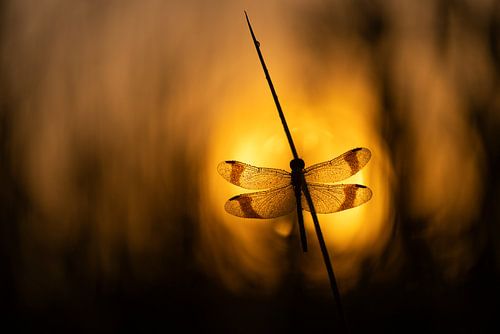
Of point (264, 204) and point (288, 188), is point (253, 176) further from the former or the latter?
point (264, 204)

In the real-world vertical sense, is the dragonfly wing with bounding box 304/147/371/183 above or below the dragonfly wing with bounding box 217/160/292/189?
below

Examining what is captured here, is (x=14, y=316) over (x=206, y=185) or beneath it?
beneath

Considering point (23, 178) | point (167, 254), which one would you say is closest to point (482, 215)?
point (167, 254)

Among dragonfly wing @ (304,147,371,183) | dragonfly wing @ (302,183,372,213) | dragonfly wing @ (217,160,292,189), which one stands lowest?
dragonfly wing @ (302,183,372,213)

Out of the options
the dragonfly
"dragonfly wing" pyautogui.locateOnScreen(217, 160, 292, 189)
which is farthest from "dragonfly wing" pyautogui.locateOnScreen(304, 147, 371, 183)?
"dragonfly wing" pyautogui.locateOnScreen(217, 160, 292, 189)

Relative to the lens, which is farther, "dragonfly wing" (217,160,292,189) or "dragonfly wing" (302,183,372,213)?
"dragonfly wing" (217,160,292,189)

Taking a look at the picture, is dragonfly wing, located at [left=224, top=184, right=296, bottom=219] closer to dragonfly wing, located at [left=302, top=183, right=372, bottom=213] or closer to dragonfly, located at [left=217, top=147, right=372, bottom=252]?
dragonfly, located at [left=217, top=147, right=372, bottom=252]

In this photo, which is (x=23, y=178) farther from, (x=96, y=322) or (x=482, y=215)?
(x=482, y=215)
